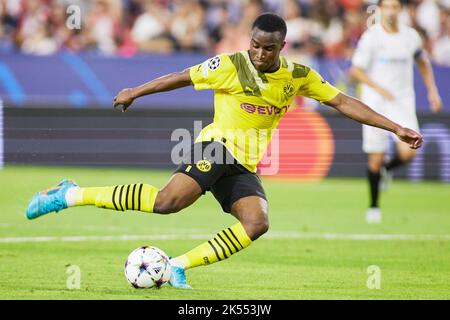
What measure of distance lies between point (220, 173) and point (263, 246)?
2.94 metres

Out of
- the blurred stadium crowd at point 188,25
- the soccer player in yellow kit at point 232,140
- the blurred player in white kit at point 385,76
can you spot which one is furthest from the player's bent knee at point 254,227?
the blurred stadium crowd at point 188,25

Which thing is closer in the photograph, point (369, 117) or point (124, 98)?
point (124, 98)

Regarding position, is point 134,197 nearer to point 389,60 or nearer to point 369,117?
point 369,117

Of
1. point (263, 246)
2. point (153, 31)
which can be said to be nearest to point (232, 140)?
point (263, 246)

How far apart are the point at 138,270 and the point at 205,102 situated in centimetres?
1098

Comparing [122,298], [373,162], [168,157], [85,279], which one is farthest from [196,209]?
[122,298]

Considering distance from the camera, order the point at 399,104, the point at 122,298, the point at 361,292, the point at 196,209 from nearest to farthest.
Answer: the point at 122,298, the point at 361,292, the point at 399,104, the point at 196,209

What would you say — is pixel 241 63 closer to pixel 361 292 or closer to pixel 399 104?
pixel 361 292

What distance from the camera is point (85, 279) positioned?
27.6ft

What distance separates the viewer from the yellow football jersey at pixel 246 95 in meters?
8.23

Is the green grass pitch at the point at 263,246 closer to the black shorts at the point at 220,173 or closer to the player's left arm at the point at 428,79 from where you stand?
the black shorts at the point at 220,173

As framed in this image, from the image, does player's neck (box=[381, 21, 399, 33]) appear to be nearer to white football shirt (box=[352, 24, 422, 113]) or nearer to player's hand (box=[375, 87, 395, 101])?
white football shirt (box=[352, 24, 422, 113])

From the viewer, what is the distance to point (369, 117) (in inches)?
332

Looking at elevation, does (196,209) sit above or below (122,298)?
above
